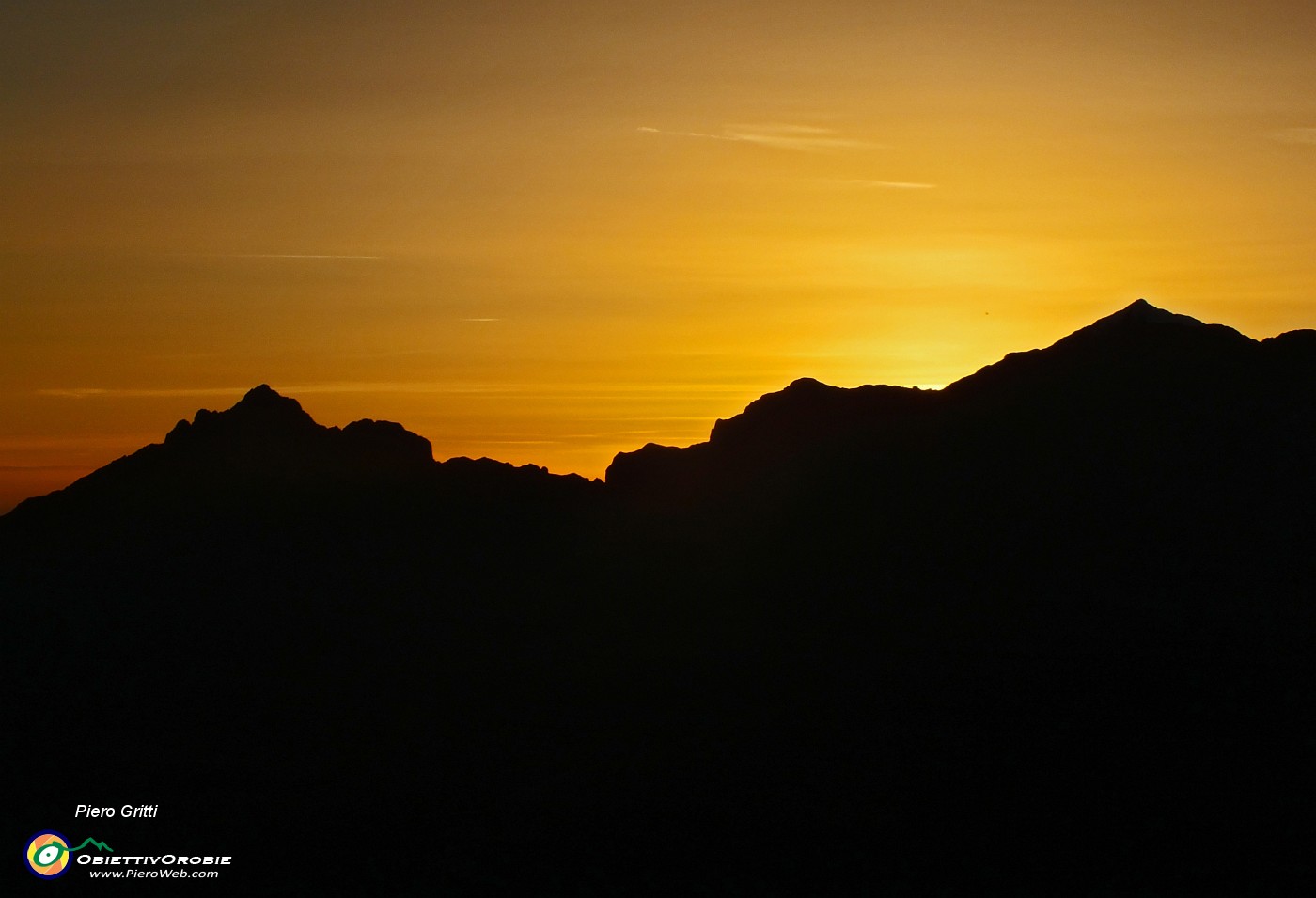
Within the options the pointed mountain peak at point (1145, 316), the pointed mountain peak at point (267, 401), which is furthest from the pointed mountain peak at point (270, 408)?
the pointed mountain peak at point (1145, 316)

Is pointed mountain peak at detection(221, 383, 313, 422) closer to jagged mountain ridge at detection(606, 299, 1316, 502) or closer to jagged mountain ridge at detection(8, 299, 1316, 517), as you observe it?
jagged mountain ridge at detection(8, 299, 1316, 517)

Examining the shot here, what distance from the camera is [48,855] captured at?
302ft

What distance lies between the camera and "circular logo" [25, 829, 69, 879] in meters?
91.1

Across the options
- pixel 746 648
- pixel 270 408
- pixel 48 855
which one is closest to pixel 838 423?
pixel 746 648

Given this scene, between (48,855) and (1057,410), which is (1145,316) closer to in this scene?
(1057,410)

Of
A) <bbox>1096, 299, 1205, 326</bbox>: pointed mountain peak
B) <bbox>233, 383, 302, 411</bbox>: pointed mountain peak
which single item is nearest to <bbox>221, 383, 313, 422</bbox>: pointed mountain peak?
<bbox>233, 383, 302, 411</bbox>: pointed mountain peak

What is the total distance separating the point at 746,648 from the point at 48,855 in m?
51.6

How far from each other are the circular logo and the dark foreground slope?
7.32 feet

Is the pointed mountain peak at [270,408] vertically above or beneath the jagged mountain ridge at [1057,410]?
above

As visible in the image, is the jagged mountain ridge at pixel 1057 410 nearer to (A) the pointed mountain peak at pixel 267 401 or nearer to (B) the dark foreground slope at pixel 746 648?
(B) the dark foreground slope at pixel 746 648

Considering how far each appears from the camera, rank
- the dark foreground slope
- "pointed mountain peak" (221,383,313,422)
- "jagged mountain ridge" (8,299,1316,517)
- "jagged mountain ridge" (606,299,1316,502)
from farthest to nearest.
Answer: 1. "pointed mountain peak" (221,383,313,422)
2. "jagged mountain ridge" (8,299,1316,517)
3. "jagged mountain ridge" (606,299,1316,502)
4. the dark foreground slope

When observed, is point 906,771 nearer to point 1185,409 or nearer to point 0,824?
point 1185,409

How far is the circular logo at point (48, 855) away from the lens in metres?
91.1

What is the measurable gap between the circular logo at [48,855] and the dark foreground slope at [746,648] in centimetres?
223
